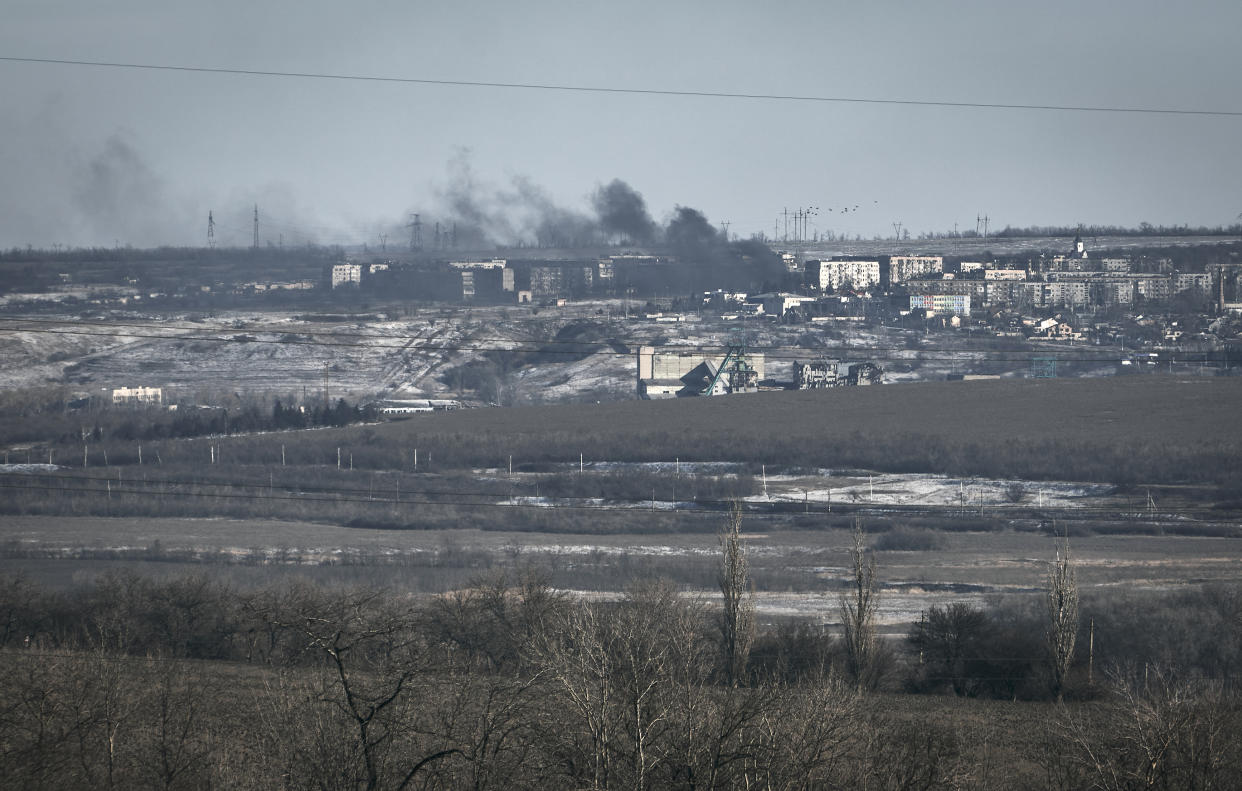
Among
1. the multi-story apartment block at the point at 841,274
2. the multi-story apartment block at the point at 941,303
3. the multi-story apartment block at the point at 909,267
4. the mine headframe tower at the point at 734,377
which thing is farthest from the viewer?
the multi-story apartment block at the point at 909,267

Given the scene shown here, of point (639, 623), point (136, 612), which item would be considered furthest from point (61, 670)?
point (136, 612)

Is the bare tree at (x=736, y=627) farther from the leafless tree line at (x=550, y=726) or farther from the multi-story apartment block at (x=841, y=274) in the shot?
the multi-story apartment block at (x=841, y=274)

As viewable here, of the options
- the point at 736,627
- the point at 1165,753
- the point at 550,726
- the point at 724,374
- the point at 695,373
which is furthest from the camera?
the point at 695,373

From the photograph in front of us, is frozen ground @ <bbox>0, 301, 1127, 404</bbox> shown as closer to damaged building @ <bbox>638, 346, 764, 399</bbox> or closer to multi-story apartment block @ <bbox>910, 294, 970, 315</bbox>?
damaged building @ <bbox>638, 346, 764, 399</bbox>

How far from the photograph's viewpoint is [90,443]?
54.2m

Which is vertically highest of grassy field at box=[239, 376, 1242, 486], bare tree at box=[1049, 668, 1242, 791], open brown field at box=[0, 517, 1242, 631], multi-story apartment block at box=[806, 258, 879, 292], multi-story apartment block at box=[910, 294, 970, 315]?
multi-story apartment block at box=[806, 258, 879, 292]

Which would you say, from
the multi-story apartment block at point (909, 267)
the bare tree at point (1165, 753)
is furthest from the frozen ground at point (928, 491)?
the multi-story apartment block at point (909, 267)

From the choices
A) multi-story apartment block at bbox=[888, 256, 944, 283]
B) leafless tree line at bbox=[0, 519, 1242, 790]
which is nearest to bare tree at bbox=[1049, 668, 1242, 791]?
leafless tree line at bbox=[0, 519, 1242, 790]

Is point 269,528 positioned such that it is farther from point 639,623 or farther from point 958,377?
point 958,377

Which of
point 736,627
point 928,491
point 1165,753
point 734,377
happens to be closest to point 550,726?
point 1165,753

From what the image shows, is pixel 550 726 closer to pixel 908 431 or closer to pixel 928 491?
pixel 928 491

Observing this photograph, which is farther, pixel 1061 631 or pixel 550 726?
pixel 1061 631

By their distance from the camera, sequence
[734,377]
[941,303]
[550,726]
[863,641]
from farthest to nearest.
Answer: [941,303] → [734,377] → [863,641] → [550,726]

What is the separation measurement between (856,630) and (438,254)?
98.6 m
